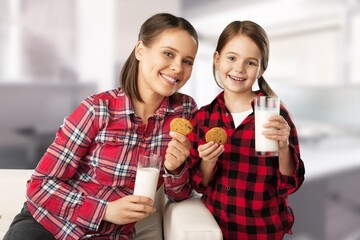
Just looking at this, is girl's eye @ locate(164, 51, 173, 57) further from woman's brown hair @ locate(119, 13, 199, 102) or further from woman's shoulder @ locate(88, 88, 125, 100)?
woman's shoulder @ locate(88, 88, 125, 100)

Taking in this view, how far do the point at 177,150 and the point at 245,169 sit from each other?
10.5 inches

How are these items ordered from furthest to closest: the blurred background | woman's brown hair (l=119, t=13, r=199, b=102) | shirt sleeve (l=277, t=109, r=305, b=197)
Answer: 1. the blurred background
2. woman's brown hair (l=119, t=13, r=199, b=102)
3. shirt sleeve (l=277, t=109, r=305, b=197)

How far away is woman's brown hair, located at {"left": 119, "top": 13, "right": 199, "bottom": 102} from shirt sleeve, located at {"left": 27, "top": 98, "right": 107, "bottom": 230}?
164mm

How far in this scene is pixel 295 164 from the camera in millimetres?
1607

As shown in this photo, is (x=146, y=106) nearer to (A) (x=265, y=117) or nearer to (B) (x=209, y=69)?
(A) (x=265, y=117)

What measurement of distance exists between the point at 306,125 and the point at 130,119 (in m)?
1.95

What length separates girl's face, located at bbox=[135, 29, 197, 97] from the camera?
1.69 meters

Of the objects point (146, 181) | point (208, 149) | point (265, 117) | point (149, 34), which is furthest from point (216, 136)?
point (149, 34)

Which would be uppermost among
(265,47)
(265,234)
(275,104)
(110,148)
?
(265,47)

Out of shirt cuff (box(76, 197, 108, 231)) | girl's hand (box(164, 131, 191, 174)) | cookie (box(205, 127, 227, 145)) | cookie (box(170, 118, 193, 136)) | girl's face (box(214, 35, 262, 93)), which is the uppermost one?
girl's face (box(214, 35, 262, 93))

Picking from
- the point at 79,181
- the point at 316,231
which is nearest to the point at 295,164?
the point at 79,181

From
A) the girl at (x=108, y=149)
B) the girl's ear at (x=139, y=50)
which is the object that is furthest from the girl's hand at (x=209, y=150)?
the girl's ear at (x=139, y=50)

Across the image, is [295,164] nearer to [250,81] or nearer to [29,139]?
[250,81]

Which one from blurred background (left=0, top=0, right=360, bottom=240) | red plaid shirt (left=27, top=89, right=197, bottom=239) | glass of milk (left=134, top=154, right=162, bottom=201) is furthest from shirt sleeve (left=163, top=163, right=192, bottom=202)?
blurred background (left=0, top=0, right=360, bottom=240)
